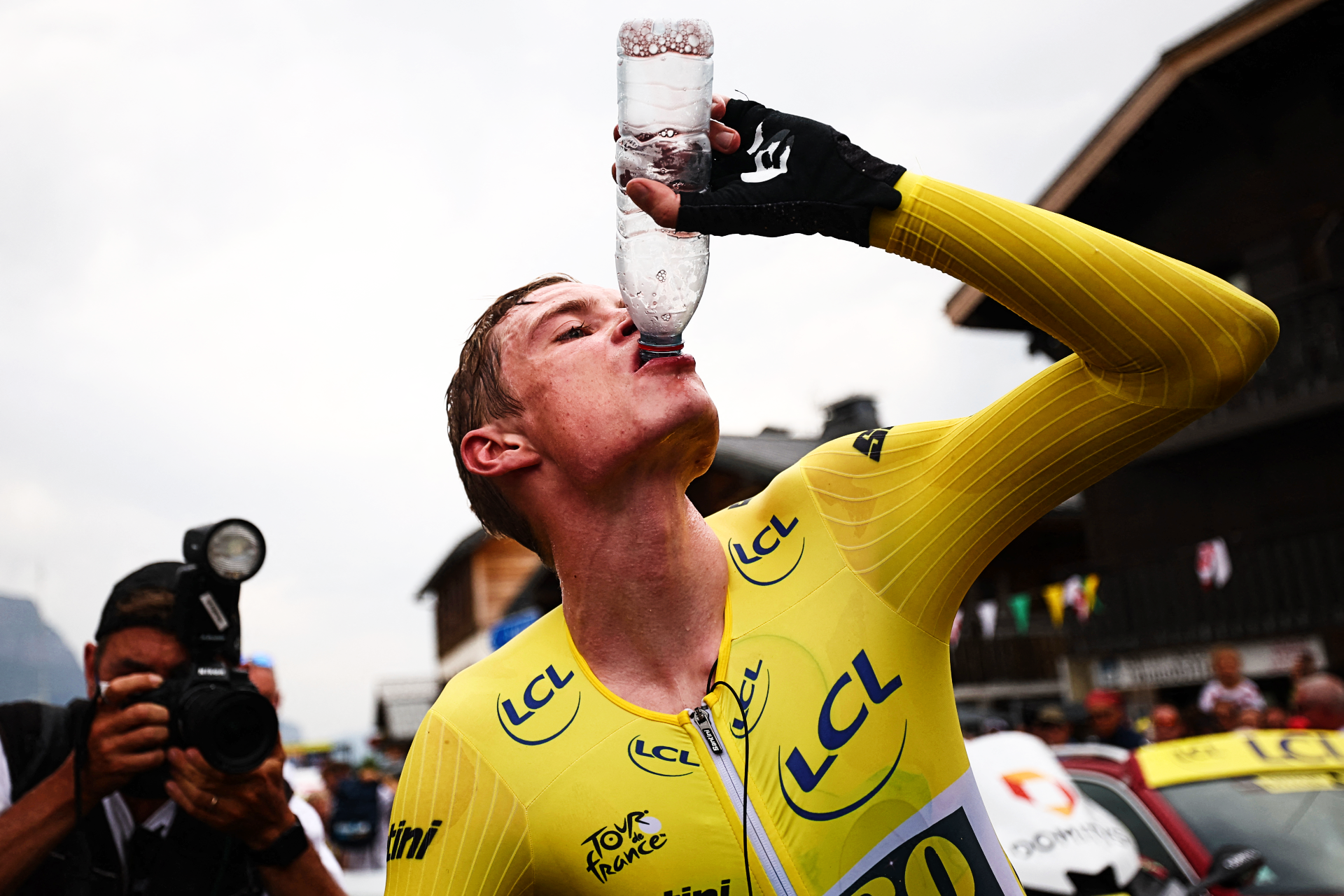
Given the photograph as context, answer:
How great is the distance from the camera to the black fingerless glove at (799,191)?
1742 millimetres

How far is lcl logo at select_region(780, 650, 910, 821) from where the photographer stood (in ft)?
6.50

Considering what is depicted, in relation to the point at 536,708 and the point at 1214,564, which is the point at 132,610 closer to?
the point at 536,708

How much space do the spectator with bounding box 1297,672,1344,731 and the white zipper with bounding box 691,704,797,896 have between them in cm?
680

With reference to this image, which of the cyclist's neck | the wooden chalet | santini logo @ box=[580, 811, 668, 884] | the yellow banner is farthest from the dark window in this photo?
the wooden chalet

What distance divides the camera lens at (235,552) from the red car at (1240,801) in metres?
4.17

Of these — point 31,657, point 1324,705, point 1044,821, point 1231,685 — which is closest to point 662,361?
point 1044,821

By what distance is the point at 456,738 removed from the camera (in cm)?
209

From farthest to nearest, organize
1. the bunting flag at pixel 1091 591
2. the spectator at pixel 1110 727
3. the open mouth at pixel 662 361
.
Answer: the bunting flag at pixel 1091 591, the spectator at pixel 1110 727, the open mouth at pixel 662 361

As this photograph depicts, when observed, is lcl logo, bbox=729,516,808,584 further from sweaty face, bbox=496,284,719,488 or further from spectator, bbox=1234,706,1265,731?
spectator, bbox=1234,706,1265,731

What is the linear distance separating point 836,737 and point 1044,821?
320 cm

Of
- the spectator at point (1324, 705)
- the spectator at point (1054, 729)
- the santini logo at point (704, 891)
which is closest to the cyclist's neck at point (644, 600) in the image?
the santini logo at point (704, 891)

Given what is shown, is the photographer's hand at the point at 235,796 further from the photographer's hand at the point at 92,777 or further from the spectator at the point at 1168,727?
the spectator at the point at 1168,727

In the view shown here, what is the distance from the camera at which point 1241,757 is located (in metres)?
5.38

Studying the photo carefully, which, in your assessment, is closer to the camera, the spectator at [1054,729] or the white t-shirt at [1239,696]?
the white t-shirt at [1239,696]
